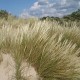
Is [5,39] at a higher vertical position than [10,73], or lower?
higher

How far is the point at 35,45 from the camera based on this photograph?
6555 mm

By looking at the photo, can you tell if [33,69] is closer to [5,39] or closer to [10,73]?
[10,73]

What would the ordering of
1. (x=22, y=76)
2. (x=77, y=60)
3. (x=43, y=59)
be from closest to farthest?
(x=22, y=76) < (x=43, y=59) < (x=77, y=60)

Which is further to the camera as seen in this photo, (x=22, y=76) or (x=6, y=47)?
(x=6, y=47)

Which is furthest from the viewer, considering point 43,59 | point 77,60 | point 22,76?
point 77,60

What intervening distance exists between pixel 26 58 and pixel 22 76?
542 millimetres

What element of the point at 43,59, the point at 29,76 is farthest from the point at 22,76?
the point at 43,59

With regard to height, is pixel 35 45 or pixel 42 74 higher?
pixel 35 45

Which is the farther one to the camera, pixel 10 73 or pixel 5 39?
pixel 5 39

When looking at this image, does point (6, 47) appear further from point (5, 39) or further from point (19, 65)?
point (19, 65)

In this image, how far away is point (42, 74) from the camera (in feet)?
20.5

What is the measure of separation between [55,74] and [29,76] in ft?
1.80

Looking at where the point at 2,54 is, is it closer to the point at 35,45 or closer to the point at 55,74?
the point at 35,45

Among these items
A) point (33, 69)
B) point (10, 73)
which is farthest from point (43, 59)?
point (10, 73)
